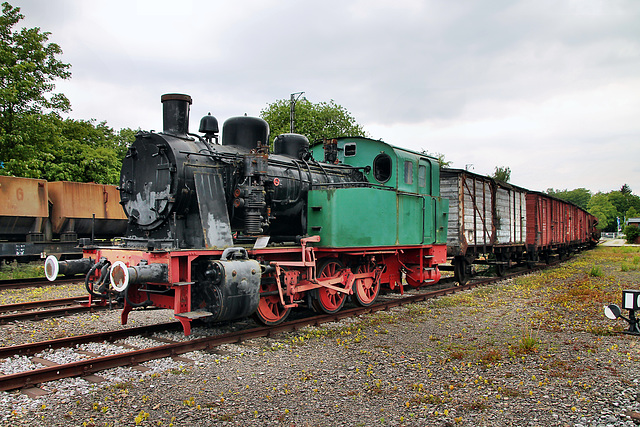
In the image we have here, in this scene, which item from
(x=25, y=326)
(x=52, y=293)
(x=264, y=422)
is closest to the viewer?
(x=264, y=422)

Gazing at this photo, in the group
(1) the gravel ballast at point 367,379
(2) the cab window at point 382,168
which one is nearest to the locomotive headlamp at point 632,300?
(1) the gravel ballast at point 367,379

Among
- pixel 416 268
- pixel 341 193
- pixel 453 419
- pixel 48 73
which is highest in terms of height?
pixel 48 73

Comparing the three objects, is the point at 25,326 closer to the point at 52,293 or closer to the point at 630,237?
the point at 52,293

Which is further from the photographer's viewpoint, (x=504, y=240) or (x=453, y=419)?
(x=504, y=240)

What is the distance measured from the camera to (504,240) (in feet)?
54.5

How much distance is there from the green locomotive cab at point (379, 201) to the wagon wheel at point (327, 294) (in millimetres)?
598

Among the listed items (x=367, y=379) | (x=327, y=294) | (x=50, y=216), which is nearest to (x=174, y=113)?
(x=327, y=294)

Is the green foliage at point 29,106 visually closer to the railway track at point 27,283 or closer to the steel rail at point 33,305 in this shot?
the railway track at point 27,283

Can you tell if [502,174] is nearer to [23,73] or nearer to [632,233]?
[632,233]

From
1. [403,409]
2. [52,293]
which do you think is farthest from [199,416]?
[52,293]

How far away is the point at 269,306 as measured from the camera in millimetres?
7754

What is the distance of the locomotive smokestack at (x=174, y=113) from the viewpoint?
7.18 m

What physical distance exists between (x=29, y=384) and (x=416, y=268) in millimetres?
7811

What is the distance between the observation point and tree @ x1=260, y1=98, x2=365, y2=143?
32781 millimetres
